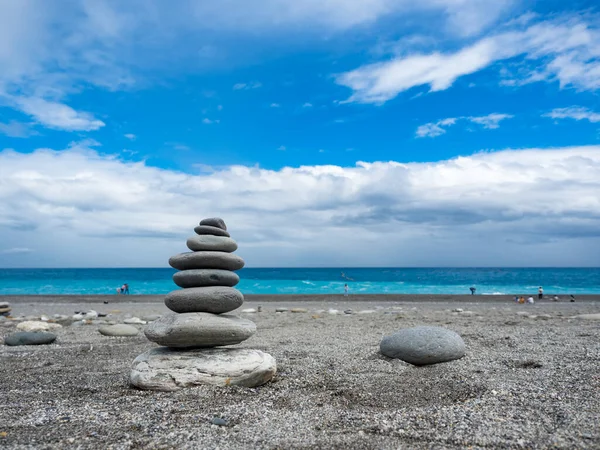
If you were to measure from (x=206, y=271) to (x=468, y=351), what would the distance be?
590 cm

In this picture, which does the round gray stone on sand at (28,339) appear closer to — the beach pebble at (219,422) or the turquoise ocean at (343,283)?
the beach pebble at (219,422)

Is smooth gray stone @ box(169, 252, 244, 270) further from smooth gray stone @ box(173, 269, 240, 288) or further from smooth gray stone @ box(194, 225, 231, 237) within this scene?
smooth gray stone @ box(194, 225, 231, 237)

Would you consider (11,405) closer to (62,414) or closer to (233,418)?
(62,414)

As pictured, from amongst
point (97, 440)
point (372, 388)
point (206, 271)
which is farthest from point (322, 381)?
point (97, 440)

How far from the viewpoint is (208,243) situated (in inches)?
334

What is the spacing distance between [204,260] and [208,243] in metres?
0.35

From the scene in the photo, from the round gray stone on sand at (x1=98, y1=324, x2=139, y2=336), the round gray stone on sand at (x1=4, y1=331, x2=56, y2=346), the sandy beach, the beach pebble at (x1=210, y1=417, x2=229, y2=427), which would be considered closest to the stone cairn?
the sandy beach

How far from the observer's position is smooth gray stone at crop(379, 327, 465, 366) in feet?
28.3

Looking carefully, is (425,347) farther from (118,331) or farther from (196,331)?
(118,331)

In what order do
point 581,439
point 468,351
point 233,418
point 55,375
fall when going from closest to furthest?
point 581,439
point 233,418
point 55,375
point 468,351

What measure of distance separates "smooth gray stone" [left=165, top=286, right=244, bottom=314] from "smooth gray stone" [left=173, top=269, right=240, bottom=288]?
0.19 meters

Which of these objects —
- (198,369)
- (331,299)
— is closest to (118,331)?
(198,369)

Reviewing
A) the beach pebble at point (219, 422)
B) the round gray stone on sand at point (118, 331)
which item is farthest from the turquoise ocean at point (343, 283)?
the beach pebble at point (219, 422)

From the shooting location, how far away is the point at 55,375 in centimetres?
822
